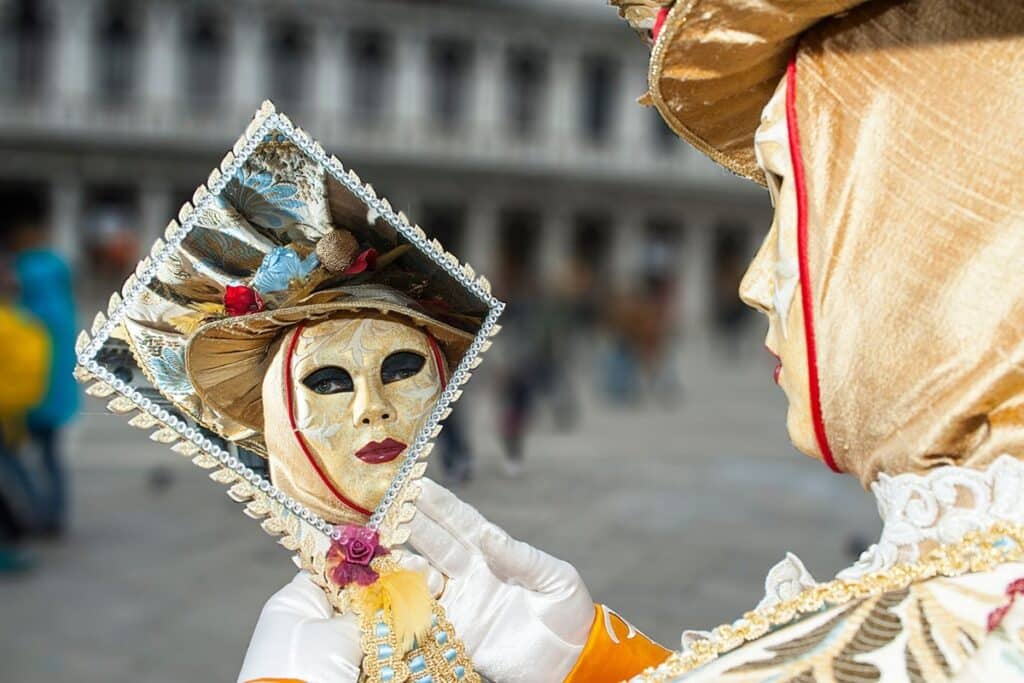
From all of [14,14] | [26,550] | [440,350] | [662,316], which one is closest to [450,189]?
[14,14]

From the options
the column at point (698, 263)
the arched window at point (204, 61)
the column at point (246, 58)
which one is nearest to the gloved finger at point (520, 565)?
the column at point (246, 58)

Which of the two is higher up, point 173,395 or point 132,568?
point 173,395

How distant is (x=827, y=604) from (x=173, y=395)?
83cm

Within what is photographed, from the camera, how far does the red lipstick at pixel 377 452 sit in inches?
56.7

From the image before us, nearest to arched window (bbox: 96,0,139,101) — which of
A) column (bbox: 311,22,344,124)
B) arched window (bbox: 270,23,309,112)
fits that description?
arched window (bbox: 270,23,309,112)

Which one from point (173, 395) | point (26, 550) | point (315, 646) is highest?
point (173, 395)

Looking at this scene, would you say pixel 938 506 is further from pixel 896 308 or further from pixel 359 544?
pixel 359 544

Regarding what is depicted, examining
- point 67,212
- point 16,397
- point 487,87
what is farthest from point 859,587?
point 487,87

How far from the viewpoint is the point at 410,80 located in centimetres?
2548

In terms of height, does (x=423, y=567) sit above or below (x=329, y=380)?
below

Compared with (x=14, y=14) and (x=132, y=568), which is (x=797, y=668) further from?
(x=14, y=14)

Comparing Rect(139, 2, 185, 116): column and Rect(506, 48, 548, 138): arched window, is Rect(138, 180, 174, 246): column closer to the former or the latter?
Rect(139, 2, 185, 116): column

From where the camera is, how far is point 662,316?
1323 cm

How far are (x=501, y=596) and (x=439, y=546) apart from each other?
10 centimetres
